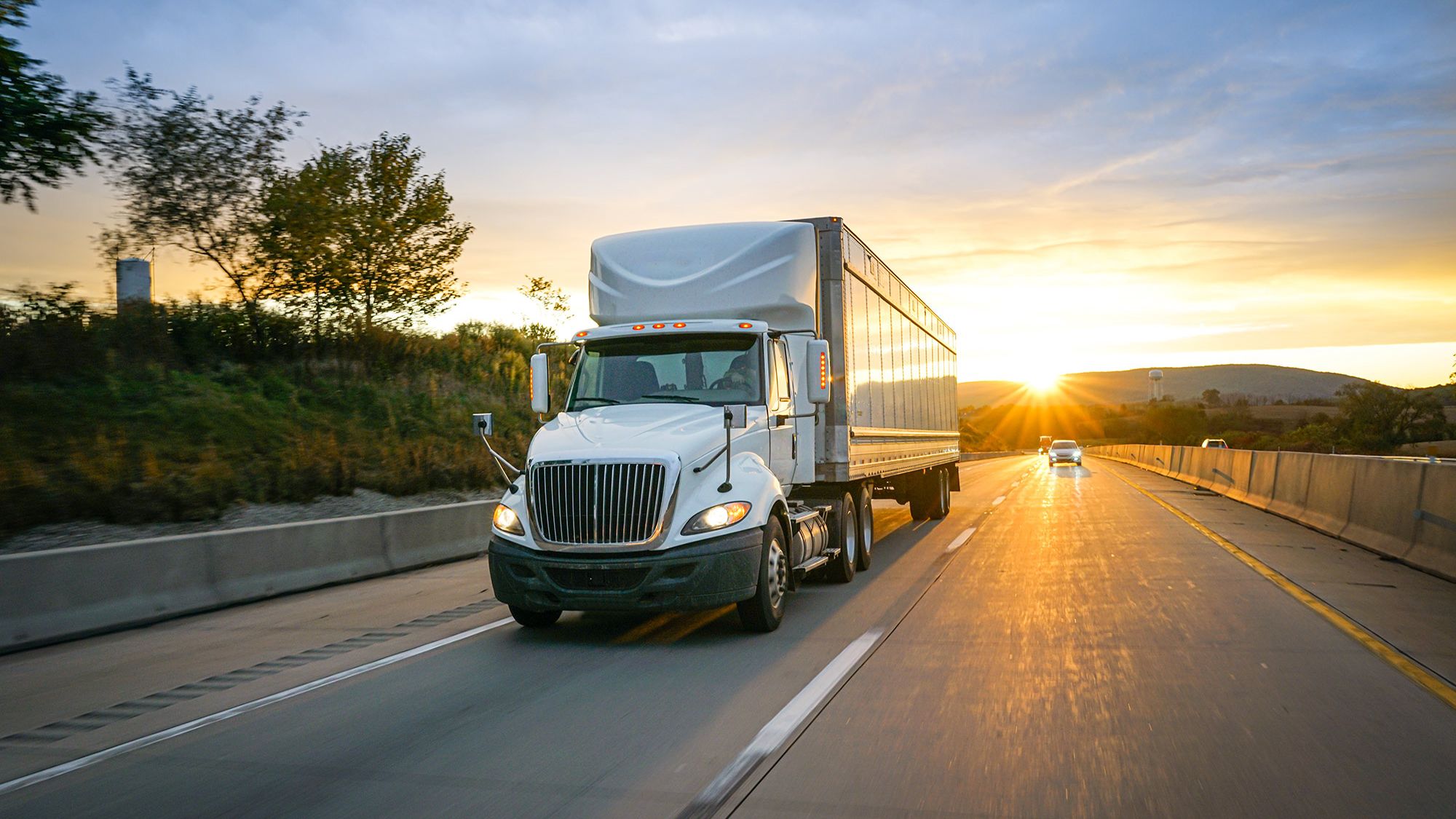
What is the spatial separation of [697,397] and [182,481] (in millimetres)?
7828

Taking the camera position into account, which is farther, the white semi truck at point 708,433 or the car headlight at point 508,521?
the car headlight at point 508,521

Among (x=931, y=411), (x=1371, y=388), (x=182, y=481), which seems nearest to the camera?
(x=182, y=481)

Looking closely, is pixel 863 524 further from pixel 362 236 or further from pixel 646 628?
pixel 362 236

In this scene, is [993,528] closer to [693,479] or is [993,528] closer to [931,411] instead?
[931,411]

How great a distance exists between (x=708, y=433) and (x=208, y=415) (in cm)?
1189

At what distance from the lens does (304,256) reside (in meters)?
23.5

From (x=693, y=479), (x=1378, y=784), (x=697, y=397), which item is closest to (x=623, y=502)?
(x=693, y=479)

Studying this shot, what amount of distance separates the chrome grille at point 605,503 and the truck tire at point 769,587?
3.33 ft

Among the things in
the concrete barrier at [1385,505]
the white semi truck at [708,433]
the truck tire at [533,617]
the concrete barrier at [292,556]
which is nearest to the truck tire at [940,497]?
the white semi truck at [708,433]

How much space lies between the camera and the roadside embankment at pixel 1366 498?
11.8 metres

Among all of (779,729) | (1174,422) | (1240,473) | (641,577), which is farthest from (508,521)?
(1174,422)

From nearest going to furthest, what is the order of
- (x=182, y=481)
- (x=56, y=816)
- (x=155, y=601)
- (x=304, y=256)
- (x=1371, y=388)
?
(x=56, y=816) < (x=155, y=601) < (x=182, y=481) < (x=304, y=256) < (x=1371, y=388)

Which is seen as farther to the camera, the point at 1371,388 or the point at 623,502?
the point at 1371,388

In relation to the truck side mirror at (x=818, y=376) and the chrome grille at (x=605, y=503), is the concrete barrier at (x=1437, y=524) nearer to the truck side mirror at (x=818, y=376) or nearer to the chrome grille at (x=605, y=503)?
the truck side mirror at (x=818, y=376)
